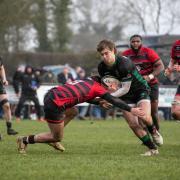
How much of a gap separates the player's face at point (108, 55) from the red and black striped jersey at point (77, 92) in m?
0.47

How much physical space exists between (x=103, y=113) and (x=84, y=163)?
59.9ft

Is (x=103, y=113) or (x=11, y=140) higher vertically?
(x=11, y=140)

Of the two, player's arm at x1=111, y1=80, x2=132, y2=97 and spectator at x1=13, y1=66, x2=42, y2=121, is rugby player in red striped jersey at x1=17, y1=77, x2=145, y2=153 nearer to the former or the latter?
player's arm at x1=111, y1=80, x2=132, y2=97

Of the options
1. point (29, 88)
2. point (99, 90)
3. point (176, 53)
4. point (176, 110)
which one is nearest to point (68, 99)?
A: point (99, 90)

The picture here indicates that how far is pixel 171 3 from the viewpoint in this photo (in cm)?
4819

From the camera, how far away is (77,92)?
10062 millimetres

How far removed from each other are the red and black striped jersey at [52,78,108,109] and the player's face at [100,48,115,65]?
Result: 0.47m

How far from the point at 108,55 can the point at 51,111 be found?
4.13 ft

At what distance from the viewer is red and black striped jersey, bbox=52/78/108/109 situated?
10000 mm

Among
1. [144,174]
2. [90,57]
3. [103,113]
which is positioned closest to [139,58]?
[144,174]

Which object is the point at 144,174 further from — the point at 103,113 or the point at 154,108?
the point at 103,113

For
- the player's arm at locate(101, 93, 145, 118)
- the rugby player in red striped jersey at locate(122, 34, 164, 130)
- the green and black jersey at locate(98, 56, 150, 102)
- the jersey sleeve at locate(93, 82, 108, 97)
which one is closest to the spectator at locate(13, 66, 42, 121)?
the rugby player in red striped jersey at locate(122, 34, 164, 130)

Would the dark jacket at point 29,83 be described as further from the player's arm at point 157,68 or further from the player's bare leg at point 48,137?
the player's bare leg at point 48,137

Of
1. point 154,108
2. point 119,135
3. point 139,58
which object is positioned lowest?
point 119,135
